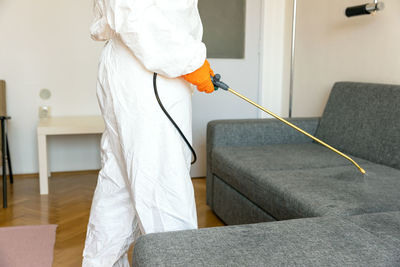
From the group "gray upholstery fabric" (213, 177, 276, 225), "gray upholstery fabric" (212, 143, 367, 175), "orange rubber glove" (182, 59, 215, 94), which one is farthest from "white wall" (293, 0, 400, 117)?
"orange rubber glove" (182, 59, 215, 94)

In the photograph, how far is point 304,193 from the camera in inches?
62.8

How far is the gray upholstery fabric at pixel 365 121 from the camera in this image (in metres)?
2.06

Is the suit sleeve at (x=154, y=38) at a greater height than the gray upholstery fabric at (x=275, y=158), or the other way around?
the suit sleeve at (x=154, y=38)

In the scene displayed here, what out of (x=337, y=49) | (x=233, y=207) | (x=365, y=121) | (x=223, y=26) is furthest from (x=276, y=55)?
(x=233, y=207)

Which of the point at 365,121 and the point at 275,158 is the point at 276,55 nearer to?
the point at 365,121

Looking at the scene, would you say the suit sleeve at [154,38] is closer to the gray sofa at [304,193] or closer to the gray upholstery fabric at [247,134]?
the gray sofa at [304,193]

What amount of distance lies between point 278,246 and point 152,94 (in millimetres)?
642

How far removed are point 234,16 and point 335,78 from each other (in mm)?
967

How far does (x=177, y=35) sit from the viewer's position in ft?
4.31

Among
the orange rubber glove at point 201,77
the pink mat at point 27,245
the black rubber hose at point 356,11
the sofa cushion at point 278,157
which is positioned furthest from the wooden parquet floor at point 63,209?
the black rubber hose at point 356,11

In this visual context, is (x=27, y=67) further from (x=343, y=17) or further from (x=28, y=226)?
(x=343, y=17)

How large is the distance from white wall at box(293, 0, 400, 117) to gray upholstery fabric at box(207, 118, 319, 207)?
46cm

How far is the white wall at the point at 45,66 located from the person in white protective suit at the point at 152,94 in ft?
6.48

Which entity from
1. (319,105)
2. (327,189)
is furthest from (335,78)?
(327,189)
